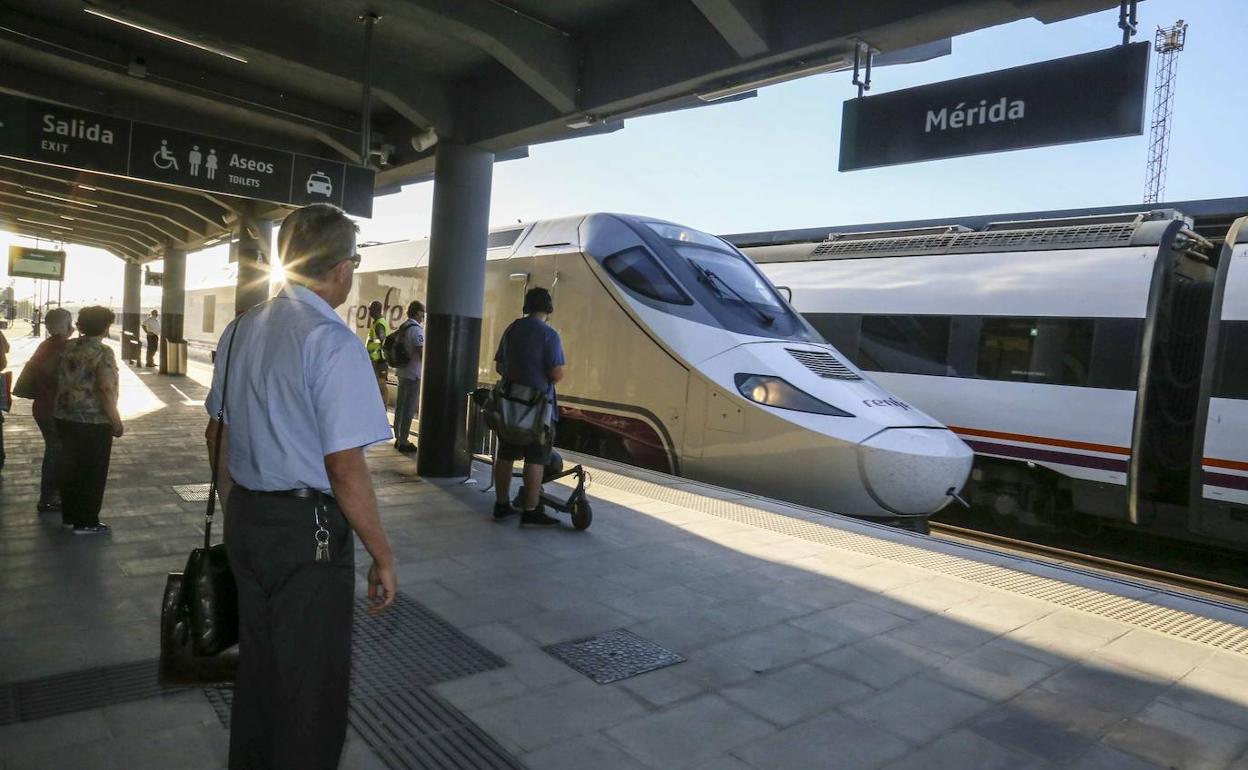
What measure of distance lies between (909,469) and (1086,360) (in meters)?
2.69

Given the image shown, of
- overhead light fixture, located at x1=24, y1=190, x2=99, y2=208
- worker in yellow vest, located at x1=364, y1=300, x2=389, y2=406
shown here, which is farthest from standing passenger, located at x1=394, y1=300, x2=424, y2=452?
overhead light fixture, located at x1=24, y1=190, x2=99, y2=208

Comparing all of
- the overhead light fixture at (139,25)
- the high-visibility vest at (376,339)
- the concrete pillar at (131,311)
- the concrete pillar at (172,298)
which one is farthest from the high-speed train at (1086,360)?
the concrete pillar at (131,311)

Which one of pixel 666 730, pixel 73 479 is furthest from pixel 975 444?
pixel 73 479

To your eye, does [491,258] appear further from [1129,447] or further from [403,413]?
[1129,447]

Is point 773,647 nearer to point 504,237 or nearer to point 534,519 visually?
point 534,519

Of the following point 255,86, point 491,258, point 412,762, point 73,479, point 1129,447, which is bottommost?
point 412,762

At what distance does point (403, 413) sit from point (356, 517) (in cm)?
707

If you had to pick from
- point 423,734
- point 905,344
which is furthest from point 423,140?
point 423,734

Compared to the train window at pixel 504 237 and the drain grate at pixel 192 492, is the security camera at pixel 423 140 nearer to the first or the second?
the train window at pixel 504 237

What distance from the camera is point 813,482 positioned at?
6.93 m

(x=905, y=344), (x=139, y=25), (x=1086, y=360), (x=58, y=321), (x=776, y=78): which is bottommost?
(x=58, y=321)

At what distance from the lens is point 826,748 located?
281 cm

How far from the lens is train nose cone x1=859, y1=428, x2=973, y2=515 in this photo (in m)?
6.64

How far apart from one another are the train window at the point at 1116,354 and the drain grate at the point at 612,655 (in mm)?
6225
